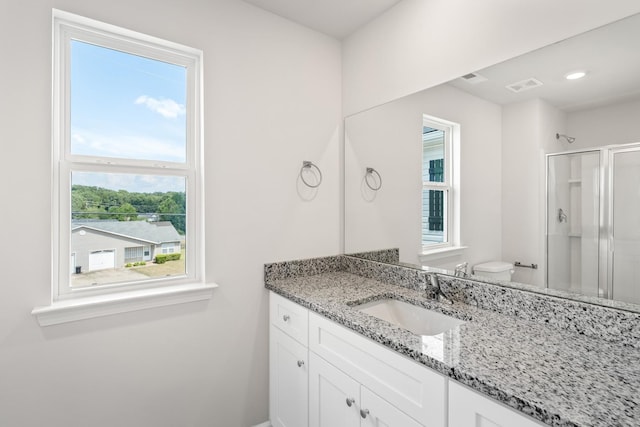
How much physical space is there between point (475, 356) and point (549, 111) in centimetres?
105

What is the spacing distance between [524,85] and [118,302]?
6.90ft

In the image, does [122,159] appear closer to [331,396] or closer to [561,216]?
[331,396]

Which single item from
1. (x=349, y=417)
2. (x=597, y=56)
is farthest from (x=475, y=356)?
(x=597, y=56)

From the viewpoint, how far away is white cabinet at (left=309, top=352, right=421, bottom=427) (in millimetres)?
1154

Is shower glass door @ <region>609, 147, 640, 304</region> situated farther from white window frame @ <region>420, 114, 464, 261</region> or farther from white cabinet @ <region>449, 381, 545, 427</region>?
white cabinet @ <region>449, 381, 545, 427</region>

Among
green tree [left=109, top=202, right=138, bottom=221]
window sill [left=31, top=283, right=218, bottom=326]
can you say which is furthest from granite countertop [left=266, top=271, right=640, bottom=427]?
green tree [left=109, top=202, right=138, bottom=221]

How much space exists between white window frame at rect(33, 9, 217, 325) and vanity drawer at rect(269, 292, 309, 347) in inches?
14.9

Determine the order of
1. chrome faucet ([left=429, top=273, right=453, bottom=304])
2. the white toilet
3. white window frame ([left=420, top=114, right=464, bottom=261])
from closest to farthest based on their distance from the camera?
1. the white toilet
2. chrome faucet ([left=429, top=273, right=453, bottom=304])
3. white window frame ([left=420, top=114, right=464, bottom=261])

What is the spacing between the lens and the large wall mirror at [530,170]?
1.19m

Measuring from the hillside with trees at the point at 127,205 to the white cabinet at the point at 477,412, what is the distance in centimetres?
152

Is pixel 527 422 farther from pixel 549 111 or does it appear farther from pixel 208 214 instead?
pixel 208 214

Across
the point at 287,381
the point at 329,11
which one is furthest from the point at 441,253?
the point at 329,11

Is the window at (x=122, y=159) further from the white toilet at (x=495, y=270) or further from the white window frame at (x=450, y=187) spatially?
the white toilet at (x=495, y=270)

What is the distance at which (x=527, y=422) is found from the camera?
79cm
